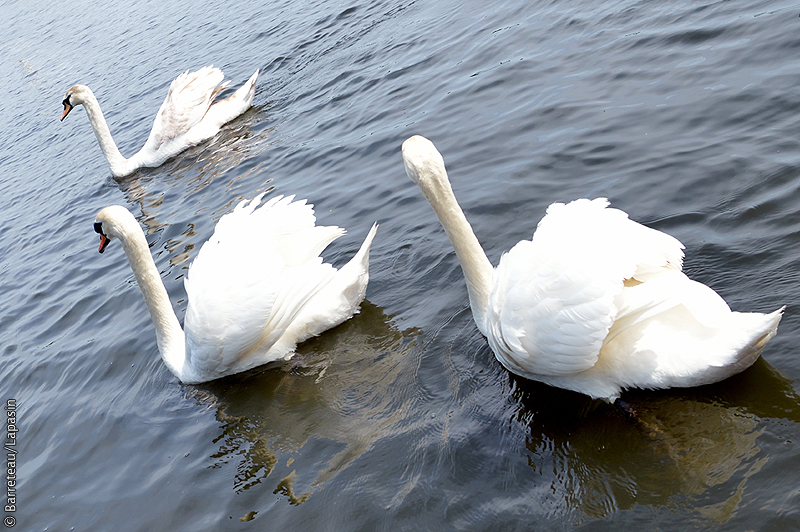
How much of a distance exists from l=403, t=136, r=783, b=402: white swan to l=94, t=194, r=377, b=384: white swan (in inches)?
72.1

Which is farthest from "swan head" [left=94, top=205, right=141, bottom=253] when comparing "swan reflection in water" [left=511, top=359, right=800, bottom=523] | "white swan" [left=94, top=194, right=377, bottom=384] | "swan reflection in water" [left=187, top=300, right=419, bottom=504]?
"swan reflection in water" [left=511, top=359, right=800, bottom=523]

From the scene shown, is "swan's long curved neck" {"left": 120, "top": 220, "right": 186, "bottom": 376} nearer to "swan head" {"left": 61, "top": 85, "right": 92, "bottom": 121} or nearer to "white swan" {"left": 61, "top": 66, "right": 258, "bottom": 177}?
"white swan" {"left": 61, "top": 66, "right": 258, "bottom": 177}

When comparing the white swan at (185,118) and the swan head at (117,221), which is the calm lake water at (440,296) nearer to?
the white swan at (185,118)

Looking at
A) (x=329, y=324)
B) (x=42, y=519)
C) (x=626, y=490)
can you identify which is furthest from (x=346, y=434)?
(x=42, y=519)

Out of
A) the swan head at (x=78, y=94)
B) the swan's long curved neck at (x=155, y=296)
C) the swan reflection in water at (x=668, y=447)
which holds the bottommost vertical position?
the swan reflection in water at (x=668, y=447)

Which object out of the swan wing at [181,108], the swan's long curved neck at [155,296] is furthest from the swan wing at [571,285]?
the swan wing at [181,108]

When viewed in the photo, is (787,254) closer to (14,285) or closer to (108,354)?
(108,354)

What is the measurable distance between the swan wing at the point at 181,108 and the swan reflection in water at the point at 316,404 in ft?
21.7

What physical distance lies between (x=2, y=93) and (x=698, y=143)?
21.4 m

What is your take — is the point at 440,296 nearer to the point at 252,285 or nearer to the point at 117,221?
the point at 252,285

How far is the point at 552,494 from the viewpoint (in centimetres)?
371

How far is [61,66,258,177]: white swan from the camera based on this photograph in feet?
37.8

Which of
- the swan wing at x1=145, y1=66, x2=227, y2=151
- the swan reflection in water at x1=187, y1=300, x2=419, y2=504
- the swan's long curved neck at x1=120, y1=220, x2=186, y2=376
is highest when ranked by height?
the swan wing at x1=145, y1=66, x2=227, y2=151

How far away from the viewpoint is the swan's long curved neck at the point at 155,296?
20.4 ft
